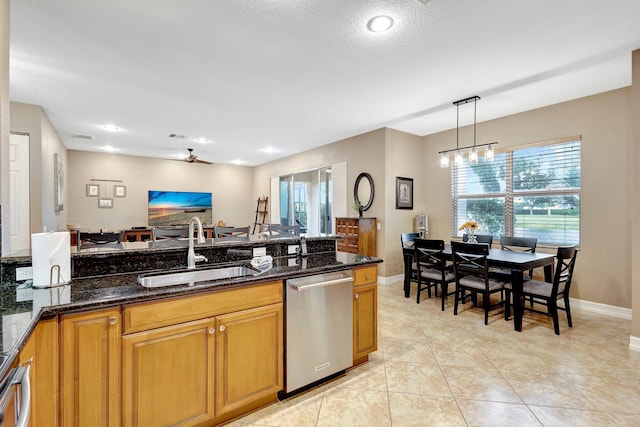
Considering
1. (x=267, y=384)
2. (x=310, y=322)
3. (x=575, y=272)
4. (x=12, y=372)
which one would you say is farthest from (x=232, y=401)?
(x=575, y=272)

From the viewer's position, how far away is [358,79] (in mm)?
3311

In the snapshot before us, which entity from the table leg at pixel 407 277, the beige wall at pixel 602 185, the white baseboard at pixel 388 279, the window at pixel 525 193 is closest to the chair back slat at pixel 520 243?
the window at pixel 525 193

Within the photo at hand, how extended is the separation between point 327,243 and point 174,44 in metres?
2.25

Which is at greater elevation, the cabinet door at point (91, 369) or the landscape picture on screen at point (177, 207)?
the landscape picture on screen at point (177, 207)

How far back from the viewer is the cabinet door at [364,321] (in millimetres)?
2443

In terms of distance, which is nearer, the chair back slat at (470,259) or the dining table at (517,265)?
the dining table at (517,265)

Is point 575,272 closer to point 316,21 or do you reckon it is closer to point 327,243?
point 327,243

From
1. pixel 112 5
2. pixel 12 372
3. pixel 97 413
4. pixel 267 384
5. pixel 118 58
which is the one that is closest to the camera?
pixel 12 372

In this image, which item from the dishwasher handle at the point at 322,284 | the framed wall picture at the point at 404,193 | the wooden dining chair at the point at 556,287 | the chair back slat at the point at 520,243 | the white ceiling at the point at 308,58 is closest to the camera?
the dishwasher handle at the point at 322,284

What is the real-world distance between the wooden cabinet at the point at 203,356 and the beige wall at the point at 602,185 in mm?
4197

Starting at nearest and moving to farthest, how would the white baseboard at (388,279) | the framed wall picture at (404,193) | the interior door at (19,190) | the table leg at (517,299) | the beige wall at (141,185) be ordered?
the table leg at (517,299), the interior door at (19,190), the white baseboard at (388,279), the framed wall picture at (404,193), the beige wall at (141,185)

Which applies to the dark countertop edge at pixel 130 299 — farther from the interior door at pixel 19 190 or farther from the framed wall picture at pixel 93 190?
the framed wall picture at pixel 93 190

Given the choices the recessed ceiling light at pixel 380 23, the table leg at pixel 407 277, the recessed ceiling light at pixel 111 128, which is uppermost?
the recessed ceiling light at pixel 380 23

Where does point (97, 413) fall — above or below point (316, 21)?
below
